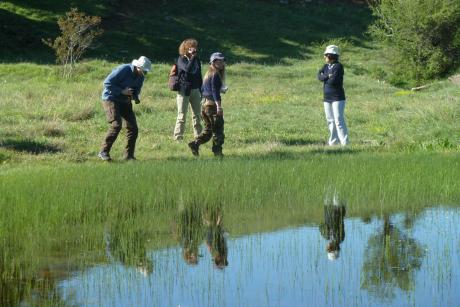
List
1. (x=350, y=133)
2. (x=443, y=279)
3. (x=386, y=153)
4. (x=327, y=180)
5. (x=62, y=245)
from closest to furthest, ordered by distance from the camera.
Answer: (x=443, y=279)
(x=62, y=245)
(x=327, y=180)
(x=386, y=153)
(x=350, y=133)

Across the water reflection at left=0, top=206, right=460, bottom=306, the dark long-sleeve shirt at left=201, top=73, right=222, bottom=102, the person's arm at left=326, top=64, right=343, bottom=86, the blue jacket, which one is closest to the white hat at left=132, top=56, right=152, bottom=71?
the blue jacket

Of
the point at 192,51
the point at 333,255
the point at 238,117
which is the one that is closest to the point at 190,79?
the point at 192,51

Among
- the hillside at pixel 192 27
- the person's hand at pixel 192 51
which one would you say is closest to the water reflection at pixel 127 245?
the person's hand at pixel 192 51

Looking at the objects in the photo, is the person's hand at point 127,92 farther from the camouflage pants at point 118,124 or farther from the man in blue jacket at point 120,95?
the camouflage pants at point 118,124

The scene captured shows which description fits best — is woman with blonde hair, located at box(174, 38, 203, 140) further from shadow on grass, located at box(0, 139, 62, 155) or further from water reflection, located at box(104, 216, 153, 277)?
water reflection, located at box(104, 216, 153, 277)

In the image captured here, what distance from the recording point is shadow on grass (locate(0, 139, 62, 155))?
16016 mm

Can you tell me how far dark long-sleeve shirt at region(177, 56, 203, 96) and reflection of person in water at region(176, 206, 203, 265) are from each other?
6.14 metres

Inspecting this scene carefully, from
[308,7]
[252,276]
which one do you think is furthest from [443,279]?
[308,7]

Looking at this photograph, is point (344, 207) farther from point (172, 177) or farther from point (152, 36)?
point (152, 36)

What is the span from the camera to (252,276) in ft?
27.0

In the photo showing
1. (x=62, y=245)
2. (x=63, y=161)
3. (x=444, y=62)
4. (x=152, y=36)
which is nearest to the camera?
(x=62, y=245)

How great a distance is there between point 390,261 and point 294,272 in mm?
1031

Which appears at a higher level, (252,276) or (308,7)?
(308,7)

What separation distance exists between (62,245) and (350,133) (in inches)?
458
